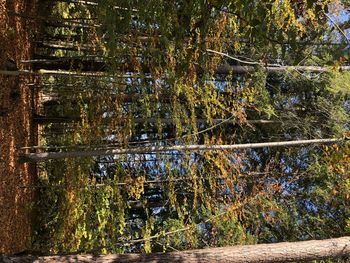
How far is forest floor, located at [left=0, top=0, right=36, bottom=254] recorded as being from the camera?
19.1 ft

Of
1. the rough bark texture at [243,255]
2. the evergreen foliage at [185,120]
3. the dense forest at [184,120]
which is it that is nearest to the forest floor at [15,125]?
the dense forest at [184,120]

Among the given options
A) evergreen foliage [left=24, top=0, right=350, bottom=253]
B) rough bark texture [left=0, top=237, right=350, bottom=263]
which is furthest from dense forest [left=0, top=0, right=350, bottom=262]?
rough bark texture [left=0, top=237, right=350, bottom=263]

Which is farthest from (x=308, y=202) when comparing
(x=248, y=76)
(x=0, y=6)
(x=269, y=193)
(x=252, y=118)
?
(x=0, y=6)

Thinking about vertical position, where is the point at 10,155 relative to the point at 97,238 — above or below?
above

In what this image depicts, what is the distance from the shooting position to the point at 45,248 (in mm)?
8266

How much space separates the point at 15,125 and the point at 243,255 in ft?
13.0

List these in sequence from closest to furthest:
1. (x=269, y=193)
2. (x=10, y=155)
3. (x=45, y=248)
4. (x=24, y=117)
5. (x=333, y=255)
A: (x=333, y=255)
(x=10, y=155)
(x=24, y=117)
(x=45, y=248)
(x=269, y=193)

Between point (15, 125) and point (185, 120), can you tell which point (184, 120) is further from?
point (15, 125)

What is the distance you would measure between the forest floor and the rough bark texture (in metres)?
2.21

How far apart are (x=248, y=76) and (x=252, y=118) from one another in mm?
983

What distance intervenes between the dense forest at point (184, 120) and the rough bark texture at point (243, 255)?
9.8 inches

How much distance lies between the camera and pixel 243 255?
4.45 m

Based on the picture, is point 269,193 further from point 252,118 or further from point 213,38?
point 213,38

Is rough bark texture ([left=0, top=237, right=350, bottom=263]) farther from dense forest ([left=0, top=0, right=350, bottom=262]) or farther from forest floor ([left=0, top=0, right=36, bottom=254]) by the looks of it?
forest floor ([left=0, top=0, right=36, bottom=254])
